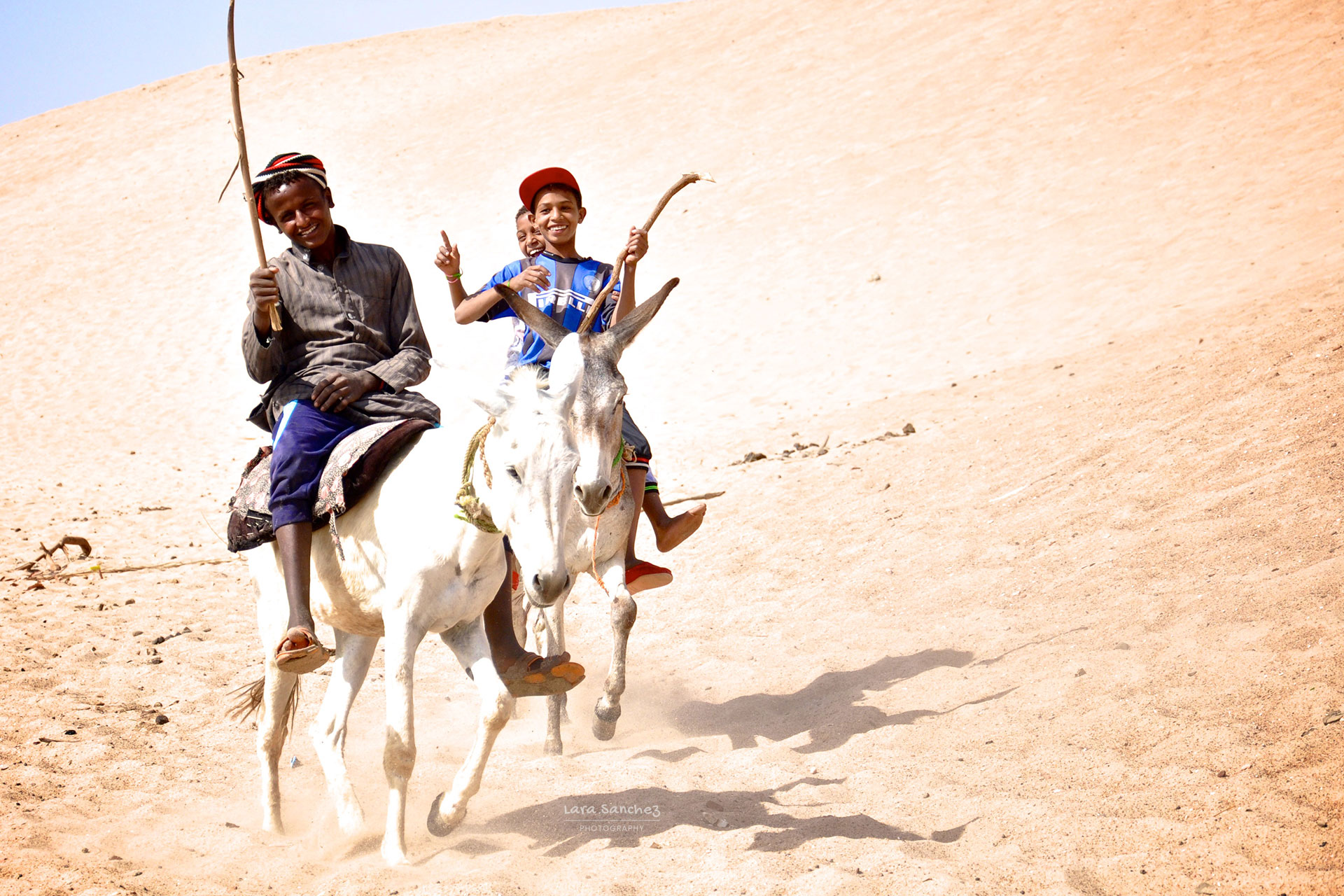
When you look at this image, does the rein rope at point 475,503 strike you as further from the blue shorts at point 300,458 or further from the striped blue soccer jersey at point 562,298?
the striped blue soccer jersey at point 562,298

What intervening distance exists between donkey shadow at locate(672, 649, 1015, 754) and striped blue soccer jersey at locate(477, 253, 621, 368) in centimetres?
198

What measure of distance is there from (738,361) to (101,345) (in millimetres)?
11282

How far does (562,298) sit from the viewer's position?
5113 millimetres

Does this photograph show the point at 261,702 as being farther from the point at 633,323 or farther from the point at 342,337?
the point at 633,323

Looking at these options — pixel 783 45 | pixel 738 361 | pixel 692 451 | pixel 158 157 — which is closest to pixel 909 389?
pixel 692 451

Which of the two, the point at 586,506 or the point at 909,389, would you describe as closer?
the point at 586,506

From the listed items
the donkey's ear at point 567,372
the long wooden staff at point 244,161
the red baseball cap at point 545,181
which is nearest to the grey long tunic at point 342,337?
the long wooden staff at point 244,161

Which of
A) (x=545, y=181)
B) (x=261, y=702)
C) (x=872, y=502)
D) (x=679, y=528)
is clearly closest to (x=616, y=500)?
(x=679, y=528)

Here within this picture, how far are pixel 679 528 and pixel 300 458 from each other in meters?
2.17

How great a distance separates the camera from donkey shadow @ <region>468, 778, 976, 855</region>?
12.2 ft

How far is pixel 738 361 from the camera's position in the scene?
47.5 ft

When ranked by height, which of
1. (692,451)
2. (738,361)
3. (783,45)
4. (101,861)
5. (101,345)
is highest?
(783,45)

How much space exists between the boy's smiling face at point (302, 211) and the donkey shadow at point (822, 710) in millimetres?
2858

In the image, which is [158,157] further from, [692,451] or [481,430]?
Answer: [481,430]
